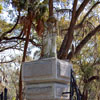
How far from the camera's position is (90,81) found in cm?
→ 2184

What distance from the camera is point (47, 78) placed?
410 centimetres

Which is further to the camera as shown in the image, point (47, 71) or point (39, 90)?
point (39, 90)

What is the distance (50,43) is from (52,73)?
0.79m

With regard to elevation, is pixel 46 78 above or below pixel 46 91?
above

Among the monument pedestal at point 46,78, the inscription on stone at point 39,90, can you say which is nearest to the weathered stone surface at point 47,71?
the monument pedestal at point 46,78

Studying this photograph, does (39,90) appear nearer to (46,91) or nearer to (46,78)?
(46,91)

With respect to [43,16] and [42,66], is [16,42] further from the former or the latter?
[42,66]

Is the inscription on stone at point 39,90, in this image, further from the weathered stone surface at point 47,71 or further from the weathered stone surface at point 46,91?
the weathered stone surface at point 47,71

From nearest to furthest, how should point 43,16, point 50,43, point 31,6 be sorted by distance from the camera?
point 50,43 → point 43,16 → point 31,6

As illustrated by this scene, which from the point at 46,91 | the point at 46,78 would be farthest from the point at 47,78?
the point at 46,91

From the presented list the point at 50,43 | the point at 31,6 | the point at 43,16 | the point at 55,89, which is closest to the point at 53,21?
the point at 50,43

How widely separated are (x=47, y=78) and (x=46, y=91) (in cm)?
24

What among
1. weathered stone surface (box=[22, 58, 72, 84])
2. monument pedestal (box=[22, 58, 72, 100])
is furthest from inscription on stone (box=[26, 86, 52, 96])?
weathered stone surface (box=[22, 58, 72, 84])

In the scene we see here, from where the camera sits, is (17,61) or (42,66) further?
(17,61)
